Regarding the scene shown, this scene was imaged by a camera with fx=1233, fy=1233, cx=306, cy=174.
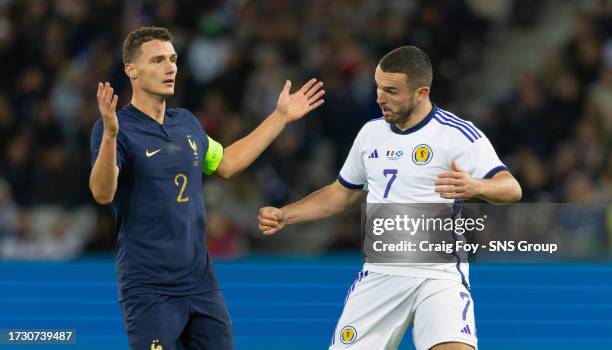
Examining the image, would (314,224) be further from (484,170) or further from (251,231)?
(484,170)

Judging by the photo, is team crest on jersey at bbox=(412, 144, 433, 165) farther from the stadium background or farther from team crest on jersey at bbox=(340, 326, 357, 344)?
the stadium background

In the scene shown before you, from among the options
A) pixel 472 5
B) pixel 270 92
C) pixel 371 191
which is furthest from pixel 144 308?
pixel 472 5

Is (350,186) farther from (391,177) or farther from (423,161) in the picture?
(423,161)

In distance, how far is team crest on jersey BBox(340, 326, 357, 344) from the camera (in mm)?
6566

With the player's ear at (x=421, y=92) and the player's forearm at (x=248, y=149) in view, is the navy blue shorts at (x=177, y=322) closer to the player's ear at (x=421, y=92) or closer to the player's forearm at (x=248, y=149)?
the player's forearm at (x=248, y=149)

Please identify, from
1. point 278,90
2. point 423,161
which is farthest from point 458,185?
point 278,90

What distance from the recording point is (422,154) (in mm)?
6578

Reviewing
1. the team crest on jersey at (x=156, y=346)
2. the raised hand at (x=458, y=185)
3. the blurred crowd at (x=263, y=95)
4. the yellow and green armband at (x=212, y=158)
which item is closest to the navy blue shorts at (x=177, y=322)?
the team crest on jersey at (x=156, y=346)

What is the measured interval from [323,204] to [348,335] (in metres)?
0.85

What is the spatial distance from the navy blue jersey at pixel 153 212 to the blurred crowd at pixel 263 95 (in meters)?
5.25

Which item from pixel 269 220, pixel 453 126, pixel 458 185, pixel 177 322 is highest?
pixel 453 126

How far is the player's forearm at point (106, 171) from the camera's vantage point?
229 inches

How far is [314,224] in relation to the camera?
1346 centimetres

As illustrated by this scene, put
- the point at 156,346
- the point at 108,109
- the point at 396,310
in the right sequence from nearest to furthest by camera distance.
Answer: the point at 108,109, the point at 156,346, the point at 396,310
